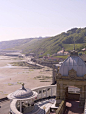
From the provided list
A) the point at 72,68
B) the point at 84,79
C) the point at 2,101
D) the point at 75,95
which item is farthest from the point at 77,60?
the point at 2,101

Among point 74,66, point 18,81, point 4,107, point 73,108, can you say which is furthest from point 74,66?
point 18,81

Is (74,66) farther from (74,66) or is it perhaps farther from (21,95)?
(21,95)

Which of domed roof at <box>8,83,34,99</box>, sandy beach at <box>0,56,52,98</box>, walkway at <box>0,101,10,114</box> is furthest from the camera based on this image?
sandy beach at <box>0,56,52,98</box>

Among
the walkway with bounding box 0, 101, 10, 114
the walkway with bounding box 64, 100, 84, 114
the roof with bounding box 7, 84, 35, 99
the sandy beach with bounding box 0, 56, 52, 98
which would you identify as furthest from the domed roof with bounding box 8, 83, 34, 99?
the sandy beach with bounding box 0, 56, 52, 98

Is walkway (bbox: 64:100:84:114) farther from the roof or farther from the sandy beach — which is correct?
the sandy beach

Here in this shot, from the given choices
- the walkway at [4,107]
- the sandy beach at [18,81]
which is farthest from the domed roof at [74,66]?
the sandy beach at [18,81]

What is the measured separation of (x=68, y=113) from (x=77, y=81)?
14.1ft

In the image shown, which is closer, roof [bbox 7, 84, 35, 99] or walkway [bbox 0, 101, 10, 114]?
roof [bbox 7, 84, 35, 99]

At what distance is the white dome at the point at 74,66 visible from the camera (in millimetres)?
20641

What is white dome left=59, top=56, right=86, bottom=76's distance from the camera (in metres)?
20.6

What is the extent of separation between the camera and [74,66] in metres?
20.9

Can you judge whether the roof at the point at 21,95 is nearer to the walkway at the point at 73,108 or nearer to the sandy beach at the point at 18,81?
the walkway at the point at 73,108

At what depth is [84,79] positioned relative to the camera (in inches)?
790

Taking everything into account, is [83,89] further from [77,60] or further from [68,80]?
[77,60]
